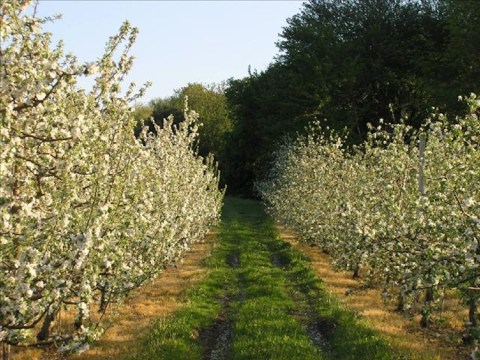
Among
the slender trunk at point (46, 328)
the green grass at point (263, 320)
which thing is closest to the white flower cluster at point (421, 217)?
the green grass at point (263, 320)

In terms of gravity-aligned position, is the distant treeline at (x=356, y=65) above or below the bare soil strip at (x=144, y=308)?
above

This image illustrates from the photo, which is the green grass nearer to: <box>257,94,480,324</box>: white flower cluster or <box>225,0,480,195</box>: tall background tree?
<box>257,94,480,324</box>: white flower cluster

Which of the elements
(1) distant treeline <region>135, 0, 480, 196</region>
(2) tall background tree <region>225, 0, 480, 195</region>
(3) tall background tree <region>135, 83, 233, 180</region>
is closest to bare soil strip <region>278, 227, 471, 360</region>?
(1) distant treeline <region>135, 0, 480, 196</region>

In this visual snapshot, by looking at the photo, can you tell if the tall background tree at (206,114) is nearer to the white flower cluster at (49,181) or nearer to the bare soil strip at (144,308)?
the bare soil strip at (144,308)

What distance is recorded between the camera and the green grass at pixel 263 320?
534 inches

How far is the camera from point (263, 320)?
16.1 meters

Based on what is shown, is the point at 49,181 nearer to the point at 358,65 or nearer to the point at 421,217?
the point at 421,217

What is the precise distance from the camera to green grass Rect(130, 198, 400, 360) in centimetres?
1355

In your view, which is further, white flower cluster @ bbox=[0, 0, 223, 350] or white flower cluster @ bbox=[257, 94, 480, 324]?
white flower cluster @ bbox=[257, 94, 480, 324]

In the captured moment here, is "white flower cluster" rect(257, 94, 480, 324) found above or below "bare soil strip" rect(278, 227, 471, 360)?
above

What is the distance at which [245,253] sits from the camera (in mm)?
30312

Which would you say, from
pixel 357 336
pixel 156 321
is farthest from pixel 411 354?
pixel 156 321

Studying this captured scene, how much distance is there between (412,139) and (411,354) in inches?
313

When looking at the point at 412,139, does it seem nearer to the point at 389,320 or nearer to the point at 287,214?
the point at 389,320
